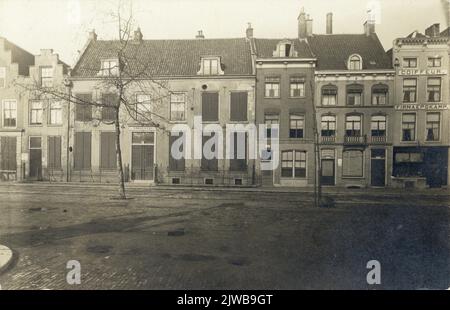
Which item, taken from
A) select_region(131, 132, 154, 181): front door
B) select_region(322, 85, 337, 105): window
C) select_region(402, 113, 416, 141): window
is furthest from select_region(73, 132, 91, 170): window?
select_region(402, 113, 416, 141): window

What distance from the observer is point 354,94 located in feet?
87.9

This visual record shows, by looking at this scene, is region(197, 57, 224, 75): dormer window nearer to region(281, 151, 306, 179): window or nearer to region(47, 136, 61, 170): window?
region(281, 151, 306, 179): window

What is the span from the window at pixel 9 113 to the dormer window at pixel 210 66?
15.4 m

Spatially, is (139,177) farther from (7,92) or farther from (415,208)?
(415,208)

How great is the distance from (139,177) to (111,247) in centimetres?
1886

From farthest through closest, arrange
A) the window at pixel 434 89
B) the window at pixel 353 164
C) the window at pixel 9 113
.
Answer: the window at pixel 9 113, the window at pixel 353 164, the window at pixel 434 89

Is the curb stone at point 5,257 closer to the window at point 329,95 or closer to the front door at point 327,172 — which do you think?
the front door at point 327,172

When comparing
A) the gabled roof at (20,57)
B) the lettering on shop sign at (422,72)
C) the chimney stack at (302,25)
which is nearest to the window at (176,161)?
the chimney stack at (302,25)

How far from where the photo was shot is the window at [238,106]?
26.6 meters

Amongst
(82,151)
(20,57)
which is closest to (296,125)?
(82,151)

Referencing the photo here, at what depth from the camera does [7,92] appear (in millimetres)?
27328

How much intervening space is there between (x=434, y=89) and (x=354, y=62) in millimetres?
6395
